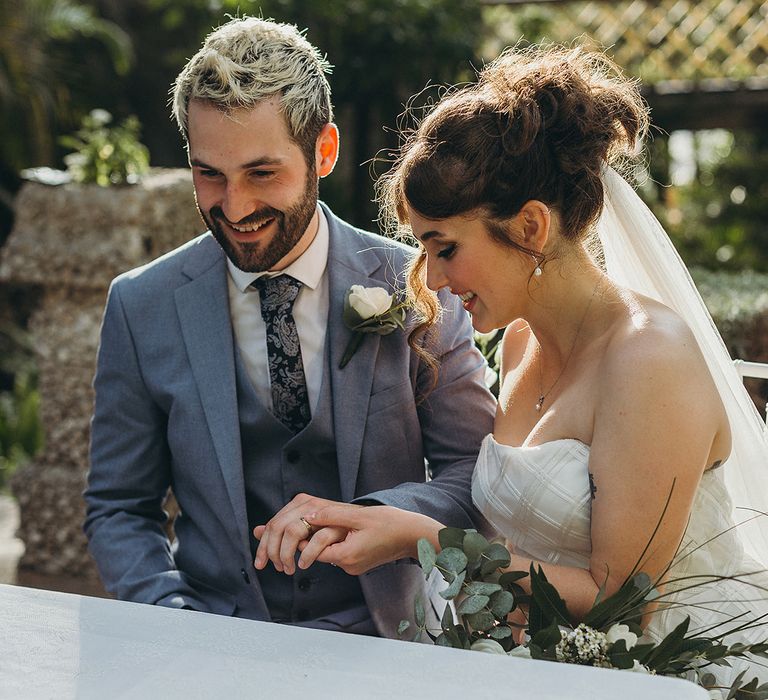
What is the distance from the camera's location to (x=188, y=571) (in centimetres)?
232

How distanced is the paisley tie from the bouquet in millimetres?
607

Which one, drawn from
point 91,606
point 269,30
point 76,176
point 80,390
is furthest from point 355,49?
point 91,606

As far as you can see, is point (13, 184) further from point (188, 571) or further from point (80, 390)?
point (188, 571)

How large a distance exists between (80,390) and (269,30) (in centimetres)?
248

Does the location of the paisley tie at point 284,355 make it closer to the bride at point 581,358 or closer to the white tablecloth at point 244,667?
the bride at point 581,358

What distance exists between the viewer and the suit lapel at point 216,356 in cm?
218

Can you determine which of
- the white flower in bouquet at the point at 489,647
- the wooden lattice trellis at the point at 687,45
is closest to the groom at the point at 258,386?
the white flower in bouquet at the point at 489,647

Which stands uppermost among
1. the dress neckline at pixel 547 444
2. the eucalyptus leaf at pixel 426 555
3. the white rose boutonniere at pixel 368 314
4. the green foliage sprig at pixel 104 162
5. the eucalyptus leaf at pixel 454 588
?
the white rose boutonniere at pixel 368 314

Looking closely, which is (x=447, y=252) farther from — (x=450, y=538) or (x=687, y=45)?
(x=687, y=45)

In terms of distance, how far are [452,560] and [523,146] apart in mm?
766

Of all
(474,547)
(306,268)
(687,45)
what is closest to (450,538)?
(474,547)

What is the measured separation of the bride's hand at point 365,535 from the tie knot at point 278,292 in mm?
599

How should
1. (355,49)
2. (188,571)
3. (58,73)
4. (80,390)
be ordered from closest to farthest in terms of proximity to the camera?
(188,571), (80,390), (355,49), (58,73)

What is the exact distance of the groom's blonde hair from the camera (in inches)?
81.9
